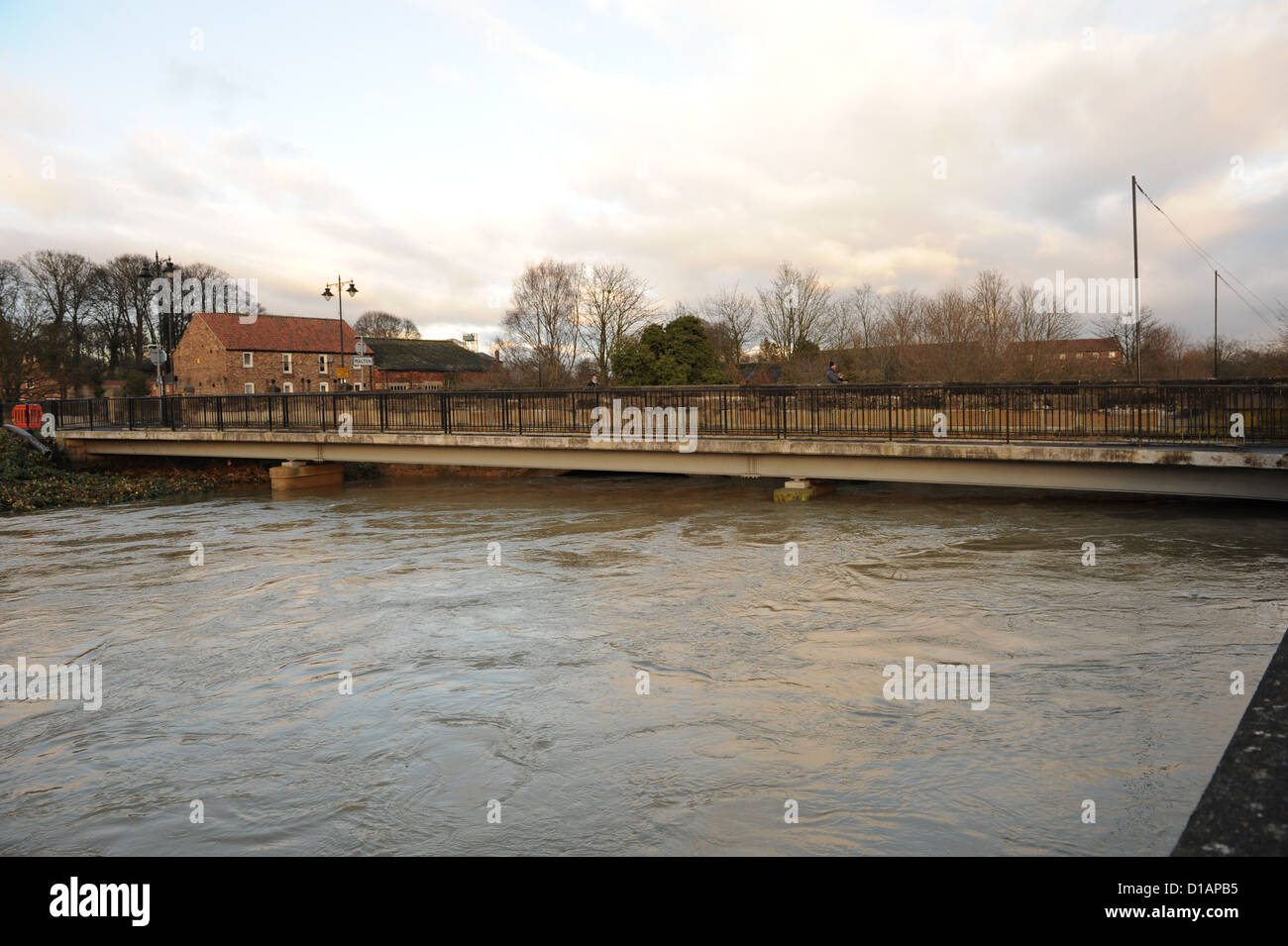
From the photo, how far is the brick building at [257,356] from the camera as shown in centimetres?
7456

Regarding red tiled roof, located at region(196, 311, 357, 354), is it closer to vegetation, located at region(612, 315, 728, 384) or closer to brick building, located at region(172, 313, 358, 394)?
brick building, located at region(172, 313, 358, 394)

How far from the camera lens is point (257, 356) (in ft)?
249

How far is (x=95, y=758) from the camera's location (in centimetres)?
721

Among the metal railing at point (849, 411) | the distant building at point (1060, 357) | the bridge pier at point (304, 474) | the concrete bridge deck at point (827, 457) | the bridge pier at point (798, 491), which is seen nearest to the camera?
the concrete bridge deck at point (827, 457)

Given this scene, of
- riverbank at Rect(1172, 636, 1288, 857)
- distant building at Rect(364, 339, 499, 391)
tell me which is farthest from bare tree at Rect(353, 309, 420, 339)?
riverbank at Rect(1172, 636, 1288, 857)

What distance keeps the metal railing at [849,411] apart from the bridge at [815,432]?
3 cm

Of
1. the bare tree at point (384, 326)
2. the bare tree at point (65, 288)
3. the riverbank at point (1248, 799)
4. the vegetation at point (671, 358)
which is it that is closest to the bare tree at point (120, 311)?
the bare tree at point (65, 288)

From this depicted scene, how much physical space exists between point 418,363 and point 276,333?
12.2m

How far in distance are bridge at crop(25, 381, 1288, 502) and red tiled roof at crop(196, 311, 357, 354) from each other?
46.5 m

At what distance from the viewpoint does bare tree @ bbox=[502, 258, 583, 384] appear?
5362cm

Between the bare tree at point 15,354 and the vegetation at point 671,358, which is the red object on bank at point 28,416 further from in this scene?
the vegetation at point 671,358

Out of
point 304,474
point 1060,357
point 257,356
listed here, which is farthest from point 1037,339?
point 257,356
